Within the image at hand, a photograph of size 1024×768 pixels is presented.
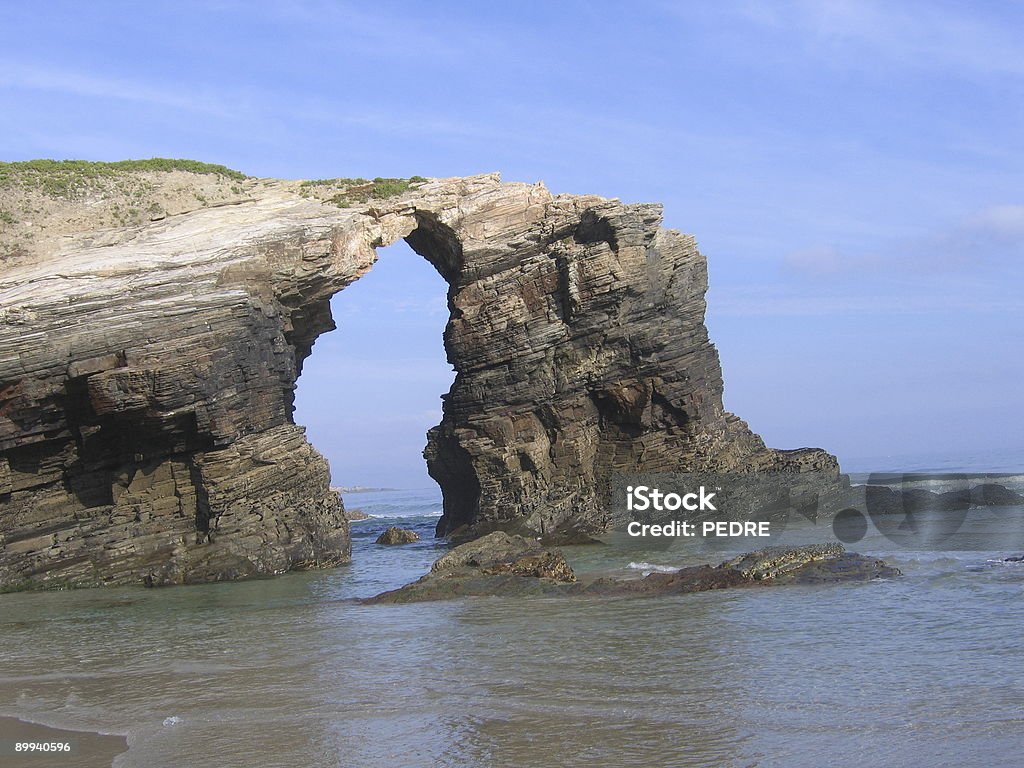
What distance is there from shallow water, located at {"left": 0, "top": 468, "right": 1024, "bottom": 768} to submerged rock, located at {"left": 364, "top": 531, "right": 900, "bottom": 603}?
0.76 m

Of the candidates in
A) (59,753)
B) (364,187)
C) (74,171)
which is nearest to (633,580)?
(59,753)

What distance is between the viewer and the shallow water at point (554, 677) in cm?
1050

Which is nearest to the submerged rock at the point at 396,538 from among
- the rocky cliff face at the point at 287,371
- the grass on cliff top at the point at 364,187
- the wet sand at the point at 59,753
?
the rocky cliff face at the point at 287,371

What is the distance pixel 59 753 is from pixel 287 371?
63.4 ft

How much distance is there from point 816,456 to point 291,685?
28543mm

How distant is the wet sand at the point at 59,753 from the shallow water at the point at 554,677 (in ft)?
0.85

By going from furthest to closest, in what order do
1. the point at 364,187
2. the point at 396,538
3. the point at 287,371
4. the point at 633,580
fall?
1. the point at 396,538
2. the point at 364,187
3. the point at 287,371
4. the point at 633,580

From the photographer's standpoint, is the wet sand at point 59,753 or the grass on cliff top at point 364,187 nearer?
the wet sand at point 59,753

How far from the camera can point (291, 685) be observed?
542 inches

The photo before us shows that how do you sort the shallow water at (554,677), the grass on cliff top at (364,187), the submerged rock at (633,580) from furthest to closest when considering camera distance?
the grass on cliff top at (364,187), the submerged rock at (633,580), the shallow water at (554,677)

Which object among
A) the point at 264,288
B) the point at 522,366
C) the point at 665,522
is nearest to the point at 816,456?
the point at 665,522

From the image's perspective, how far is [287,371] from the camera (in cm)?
2973

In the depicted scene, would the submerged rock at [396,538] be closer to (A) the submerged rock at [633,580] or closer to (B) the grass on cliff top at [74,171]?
(B) the grass on cliff top at [74,171]

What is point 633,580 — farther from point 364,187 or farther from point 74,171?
point 74,171
